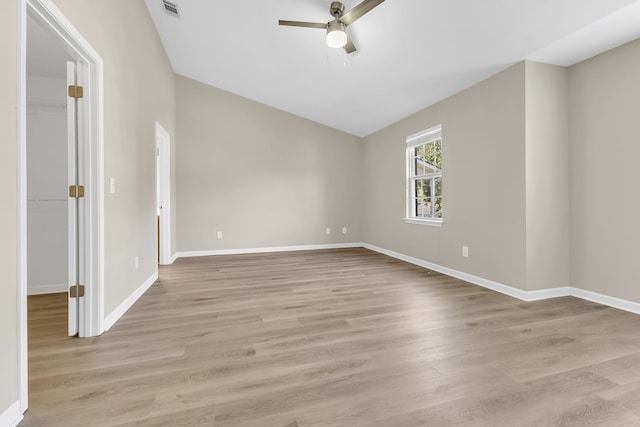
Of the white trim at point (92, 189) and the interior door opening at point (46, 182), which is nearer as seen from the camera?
the white trim at point (92, 189)

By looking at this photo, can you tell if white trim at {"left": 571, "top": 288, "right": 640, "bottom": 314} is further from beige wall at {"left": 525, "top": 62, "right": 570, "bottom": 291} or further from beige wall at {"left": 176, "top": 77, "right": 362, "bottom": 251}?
beige wall at {"left": 176, "top": 77, "right": 362, "bottom": 251}

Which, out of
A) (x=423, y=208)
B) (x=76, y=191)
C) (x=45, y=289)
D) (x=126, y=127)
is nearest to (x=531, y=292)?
(x=423, y=208)

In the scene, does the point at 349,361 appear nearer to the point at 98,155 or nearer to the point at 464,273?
the point at 98,155

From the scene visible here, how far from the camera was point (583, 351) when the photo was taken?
1869 millimetres

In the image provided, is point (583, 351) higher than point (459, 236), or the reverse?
point (459, 236)

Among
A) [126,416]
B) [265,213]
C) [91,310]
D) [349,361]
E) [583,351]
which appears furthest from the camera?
[265,213]

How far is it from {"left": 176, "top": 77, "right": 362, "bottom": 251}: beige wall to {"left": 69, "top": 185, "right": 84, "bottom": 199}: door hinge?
323cm

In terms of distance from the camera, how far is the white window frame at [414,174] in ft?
13.6

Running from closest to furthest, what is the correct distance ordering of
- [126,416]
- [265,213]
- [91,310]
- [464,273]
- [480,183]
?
[126,416]
[91,310]
[480,183]
[464,273]
[265,213]

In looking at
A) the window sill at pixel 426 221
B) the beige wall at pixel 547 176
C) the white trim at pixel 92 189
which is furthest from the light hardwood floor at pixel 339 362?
the window sill at pixel 426 221
